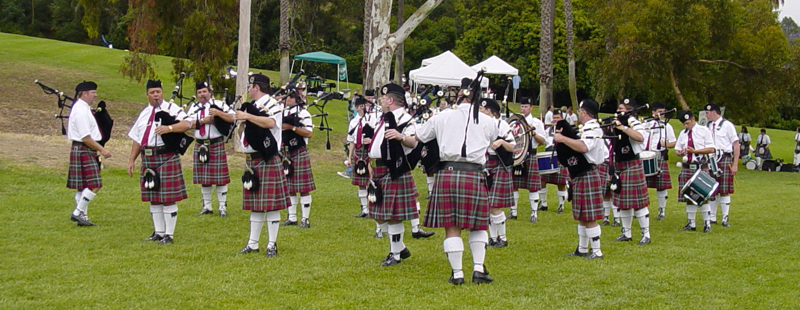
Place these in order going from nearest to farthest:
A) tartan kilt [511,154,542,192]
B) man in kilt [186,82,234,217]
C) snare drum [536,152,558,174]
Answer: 1. man in kilt [186,82,234,217]
2. tartan kilt [511,154,542,192]
3. snare drum [536,152,558,174]

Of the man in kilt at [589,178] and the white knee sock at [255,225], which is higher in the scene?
the man in kilt at [589,178]

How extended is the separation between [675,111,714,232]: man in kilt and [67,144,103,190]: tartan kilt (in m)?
7.04

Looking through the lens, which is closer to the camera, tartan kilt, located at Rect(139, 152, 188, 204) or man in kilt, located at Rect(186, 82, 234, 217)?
tartan kilt, located at Rect(139, 152, 188, 204)

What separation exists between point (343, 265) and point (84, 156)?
381cm

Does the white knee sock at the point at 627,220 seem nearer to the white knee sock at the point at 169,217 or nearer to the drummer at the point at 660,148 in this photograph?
the drummer at the point at 660,148

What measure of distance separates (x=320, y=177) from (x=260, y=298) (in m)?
10.2

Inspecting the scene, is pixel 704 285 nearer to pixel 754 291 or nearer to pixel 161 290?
pixel 754 291

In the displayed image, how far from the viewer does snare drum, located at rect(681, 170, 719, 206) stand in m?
9.12

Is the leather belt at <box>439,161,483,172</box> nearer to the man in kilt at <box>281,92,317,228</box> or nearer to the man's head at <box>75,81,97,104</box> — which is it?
the man in kilt at <box>281,92,317,228</box>

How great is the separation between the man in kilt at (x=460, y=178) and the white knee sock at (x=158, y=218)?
3.15m

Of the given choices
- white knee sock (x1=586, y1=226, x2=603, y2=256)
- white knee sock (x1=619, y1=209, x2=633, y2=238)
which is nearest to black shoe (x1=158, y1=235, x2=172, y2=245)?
white knee sock (x1=586, y1=226, x2=603, y2=256)

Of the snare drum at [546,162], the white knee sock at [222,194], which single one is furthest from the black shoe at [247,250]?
the snare drum at [546,162]

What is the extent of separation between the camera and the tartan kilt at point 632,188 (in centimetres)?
852

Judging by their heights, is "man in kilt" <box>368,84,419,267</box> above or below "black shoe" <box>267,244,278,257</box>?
above
